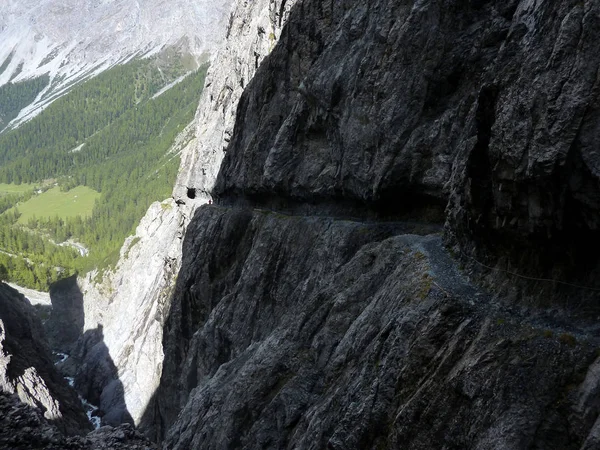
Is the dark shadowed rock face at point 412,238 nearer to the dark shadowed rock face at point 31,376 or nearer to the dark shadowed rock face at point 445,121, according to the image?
the dark shadowed rock face at point 445,121

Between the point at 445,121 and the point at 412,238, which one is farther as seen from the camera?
the point at 445,121

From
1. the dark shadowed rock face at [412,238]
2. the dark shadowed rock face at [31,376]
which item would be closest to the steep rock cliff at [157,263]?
the dark shadowed rock face at [31,376]

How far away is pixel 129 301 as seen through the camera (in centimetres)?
8488

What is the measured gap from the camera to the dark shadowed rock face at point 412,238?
13141 millimetres

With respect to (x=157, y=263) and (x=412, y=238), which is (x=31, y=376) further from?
(x=412, y=238)

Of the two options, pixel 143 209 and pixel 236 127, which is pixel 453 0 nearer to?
pixel 236 127

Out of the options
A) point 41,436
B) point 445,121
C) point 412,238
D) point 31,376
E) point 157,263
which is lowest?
point 31,376

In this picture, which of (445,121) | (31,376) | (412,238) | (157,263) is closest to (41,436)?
(412,238)

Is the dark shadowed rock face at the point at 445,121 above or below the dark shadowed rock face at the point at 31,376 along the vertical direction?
above

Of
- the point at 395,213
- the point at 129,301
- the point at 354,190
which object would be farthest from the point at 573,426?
the point at 129,301

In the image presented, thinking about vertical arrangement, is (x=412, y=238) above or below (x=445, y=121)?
below

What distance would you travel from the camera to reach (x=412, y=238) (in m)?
23.0

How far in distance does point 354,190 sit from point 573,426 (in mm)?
20409

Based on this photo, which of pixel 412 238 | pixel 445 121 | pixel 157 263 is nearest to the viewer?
pixel 412 238
